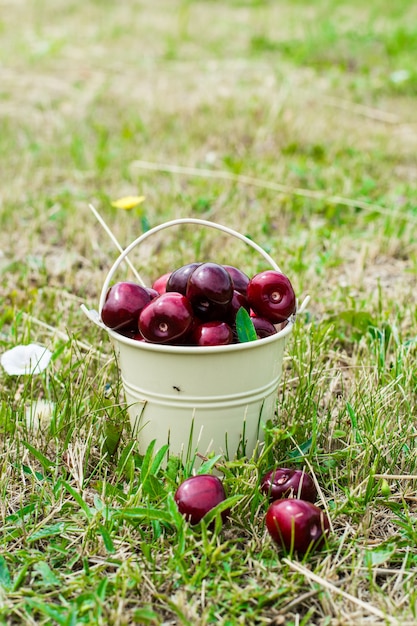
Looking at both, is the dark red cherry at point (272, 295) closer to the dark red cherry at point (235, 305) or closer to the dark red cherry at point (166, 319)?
the dark red cherry at point (235, 305)

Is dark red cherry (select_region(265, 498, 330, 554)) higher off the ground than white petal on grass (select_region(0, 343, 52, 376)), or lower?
lower

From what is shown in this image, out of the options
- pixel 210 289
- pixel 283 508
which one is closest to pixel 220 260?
pixel 210 289

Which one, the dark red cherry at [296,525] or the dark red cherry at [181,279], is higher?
the dark red cherry at [181,279]

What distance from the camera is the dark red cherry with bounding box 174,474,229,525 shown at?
1.49m

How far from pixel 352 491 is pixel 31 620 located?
69cm

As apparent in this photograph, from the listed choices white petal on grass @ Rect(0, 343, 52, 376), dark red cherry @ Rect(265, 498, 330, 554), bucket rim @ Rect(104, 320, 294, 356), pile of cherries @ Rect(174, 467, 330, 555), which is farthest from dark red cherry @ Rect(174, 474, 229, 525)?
white petal on grass @ Rect(0, 343, 52, 376)

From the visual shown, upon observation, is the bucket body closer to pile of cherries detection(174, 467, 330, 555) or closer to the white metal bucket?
the white metal bucket

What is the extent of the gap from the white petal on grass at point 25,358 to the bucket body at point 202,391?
1.09 feet

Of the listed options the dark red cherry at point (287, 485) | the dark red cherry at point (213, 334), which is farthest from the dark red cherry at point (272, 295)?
the dark red cherry at point (287, 485)

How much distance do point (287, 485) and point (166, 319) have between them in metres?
0.43

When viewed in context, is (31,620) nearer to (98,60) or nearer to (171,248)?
(171,248)

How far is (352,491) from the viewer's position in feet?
5.23

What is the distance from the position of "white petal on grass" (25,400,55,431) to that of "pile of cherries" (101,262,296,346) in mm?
315

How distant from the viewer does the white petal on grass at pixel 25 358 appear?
6.48 ft
